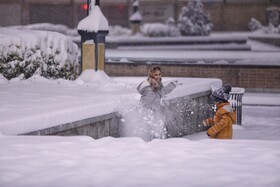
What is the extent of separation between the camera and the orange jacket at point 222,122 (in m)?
8.48

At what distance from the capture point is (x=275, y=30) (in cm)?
4094

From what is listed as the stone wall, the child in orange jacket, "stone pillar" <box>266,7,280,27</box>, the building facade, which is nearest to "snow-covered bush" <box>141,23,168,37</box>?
the building facade

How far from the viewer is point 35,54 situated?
1211cm

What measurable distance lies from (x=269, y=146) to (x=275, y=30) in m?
35.4

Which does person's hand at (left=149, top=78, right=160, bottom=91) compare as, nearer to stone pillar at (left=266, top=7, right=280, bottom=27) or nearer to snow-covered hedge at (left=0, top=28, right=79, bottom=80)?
snow-covered hedge at (left=0, top=28, right=79, bottom=80)

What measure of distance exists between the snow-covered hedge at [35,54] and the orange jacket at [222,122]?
4.78m

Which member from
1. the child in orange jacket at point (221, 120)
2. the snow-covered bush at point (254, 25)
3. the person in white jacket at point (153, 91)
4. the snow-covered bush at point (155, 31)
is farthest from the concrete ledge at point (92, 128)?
the snow-covered bush at point (254, 25)

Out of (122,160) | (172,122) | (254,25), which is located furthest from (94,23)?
(254,25)

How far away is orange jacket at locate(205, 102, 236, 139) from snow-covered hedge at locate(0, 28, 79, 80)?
4.78 metres

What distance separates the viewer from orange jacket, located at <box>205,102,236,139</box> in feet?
27.8

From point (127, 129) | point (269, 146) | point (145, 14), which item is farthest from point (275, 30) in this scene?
point (269, 146)

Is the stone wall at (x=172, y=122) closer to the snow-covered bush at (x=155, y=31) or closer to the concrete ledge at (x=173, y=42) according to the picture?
the concrete ledge at (x=173, y=42)

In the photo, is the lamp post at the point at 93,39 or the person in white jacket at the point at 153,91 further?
the lamp post at the point at 93,39

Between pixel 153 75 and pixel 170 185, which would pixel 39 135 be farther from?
pixel 170 185
